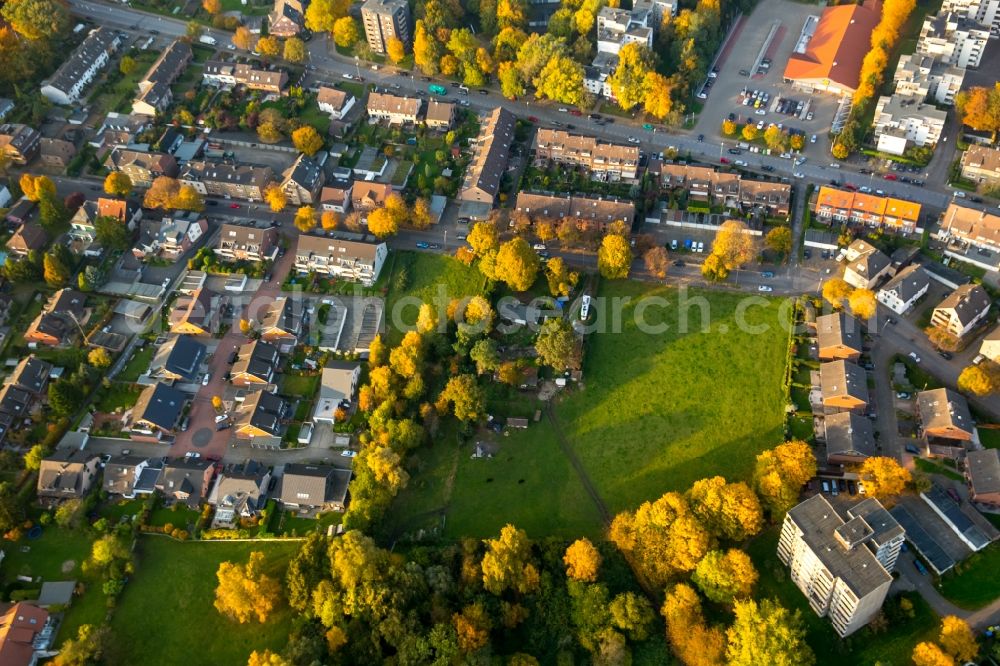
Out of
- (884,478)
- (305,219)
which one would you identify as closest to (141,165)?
(305,219)

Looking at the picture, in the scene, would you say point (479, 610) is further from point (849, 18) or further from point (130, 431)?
point (849, 18)

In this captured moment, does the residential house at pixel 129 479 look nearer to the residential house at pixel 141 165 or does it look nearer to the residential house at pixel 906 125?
the residential house at pixel 141 165

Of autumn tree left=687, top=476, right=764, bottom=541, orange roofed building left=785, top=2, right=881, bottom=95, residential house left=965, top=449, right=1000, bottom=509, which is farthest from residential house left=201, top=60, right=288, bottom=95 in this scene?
residential house left=965, top=449, right=1000, bottom=509

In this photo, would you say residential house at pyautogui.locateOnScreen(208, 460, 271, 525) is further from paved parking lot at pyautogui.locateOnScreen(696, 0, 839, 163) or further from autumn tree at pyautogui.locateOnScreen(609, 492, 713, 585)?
paved parking lot at pyautogui.locateOnScreen(696, 0, 839, 163)

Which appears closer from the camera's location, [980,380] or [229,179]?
[980,380]

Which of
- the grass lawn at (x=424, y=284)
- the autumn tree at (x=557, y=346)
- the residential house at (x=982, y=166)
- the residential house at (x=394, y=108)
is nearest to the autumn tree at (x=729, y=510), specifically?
the autumn tree at (x=557, y=346)

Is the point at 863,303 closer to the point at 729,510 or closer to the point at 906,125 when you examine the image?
the point at 729,510

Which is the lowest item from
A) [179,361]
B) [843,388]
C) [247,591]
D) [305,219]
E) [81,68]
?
[247,591]
